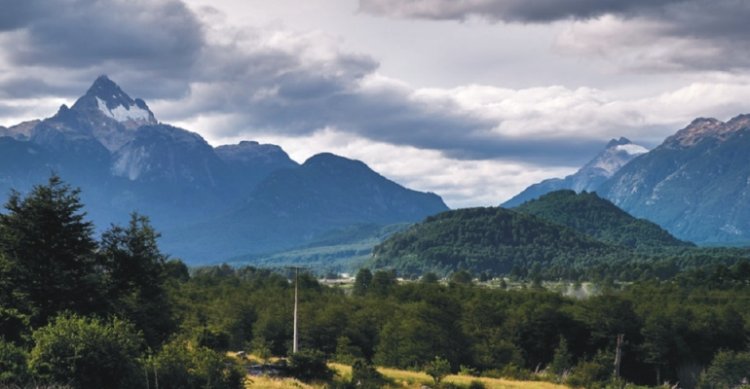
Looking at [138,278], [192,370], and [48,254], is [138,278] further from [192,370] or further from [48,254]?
[192,370]

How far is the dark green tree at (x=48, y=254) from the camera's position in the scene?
193 ft

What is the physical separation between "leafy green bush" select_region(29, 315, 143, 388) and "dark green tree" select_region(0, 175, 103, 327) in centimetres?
996

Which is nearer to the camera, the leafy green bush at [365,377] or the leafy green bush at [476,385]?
the leafy green bush at [365,377]

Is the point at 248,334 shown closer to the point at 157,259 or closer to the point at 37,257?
the point at 157,259

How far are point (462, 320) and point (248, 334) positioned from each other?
37189 mm

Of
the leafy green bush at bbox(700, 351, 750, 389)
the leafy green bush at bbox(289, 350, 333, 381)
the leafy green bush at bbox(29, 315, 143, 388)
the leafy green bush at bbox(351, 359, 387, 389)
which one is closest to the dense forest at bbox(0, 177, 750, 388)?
the leafy green bush at bbox(29, 315, 143, 388)

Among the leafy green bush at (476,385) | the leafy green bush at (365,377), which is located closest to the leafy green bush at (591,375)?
the leafy green bush at (476,385)

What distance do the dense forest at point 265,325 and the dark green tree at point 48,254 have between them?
0.10m

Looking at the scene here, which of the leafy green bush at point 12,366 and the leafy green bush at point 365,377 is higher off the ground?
the leafy green bush at point 12,366

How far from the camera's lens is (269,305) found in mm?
146875

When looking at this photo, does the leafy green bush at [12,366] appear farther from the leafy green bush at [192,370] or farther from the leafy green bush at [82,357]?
the leafy green bush at [192,370]

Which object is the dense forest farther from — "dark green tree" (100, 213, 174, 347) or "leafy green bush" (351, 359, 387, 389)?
"leafy green bush" (351, 359, 387, 389)

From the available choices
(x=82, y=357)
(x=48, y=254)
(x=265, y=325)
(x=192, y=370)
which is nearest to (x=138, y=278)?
(x=48, y=254)

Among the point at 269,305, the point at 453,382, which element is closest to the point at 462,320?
the point at 269,305
